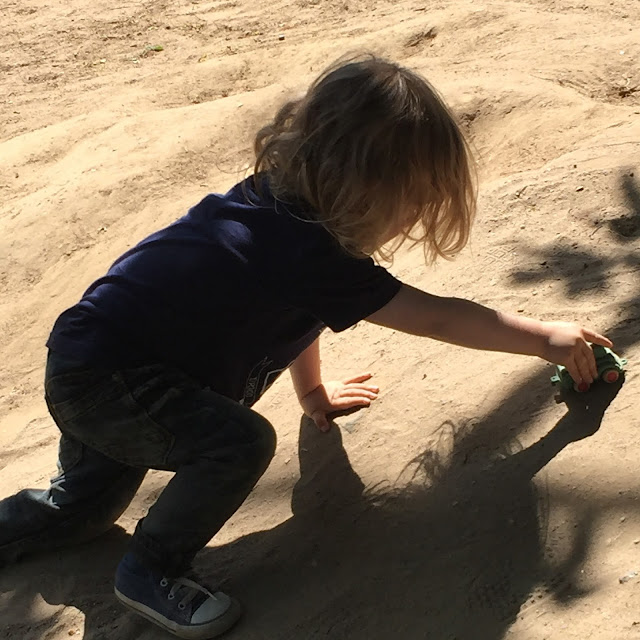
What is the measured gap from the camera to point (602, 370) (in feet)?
7.89

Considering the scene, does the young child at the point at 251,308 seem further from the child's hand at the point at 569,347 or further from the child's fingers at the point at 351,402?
the child's fingers at the point at 351,402

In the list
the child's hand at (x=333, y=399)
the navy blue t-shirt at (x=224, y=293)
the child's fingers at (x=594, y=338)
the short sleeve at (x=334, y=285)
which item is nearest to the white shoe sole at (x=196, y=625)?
the navy blue t-shirt at (x=224, y=293)

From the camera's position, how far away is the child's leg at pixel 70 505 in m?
2.61

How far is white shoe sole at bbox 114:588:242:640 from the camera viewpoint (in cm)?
227

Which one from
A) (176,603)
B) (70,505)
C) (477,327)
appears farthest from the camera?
(70,505)

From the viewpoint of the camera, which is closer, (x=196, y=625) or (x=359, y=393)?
(x=196, y=625)

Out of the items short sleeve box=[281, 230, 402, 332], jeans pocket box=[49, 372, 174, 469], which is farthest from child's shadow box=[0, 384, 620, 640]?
short sleeve box=[281, 230, 402, 332]

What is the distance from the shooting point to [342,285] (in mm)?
2100

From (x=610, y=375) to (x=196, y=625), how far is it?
118 cm

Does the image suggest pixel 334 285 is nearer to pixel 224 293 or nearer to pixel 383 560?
pixel 224 293

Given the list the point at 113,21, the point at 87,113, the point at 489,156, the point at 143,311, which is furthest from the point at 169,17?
the point at 143,311

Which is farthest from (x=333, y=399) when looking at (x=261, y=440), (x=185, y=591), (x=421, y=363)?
(x=185, y=591)

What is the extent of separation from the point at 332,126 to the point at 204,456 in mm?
833

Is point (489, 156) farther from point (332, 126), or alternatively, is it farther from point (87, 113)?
point (87, 113)
